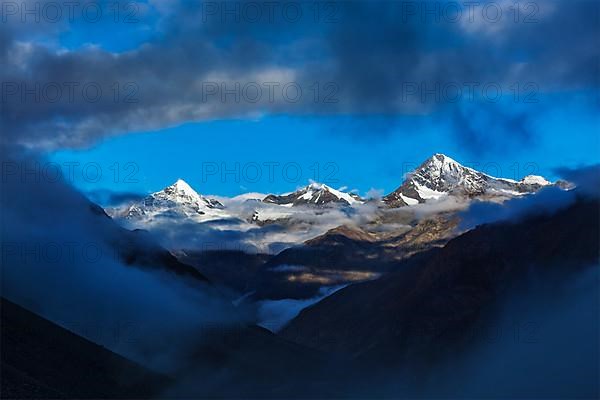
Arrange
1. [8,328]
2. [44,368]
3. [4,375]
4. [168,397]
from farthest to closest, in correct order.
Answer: [168,397], [8,328], [44,368], [4,375]

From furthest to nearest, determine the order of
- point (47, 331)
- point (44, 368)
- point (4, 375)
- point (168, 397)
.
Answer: point (168, 397), point (47, 331), point (44, 368), point (4, 375)

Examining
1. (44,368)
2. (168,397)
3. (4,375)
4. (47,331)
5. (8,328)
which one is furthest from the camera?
(168,397)

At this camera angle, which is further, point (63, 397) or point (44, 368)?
point (44, 368)

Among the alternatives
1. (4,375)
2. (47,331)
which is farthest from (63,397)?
(47,331)

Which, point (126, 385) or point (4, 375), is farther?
point (126, 385)

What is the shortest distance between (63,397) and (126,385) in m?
54.6

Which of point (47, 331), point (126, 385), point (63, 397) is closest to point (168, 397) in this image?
point (126, 385)

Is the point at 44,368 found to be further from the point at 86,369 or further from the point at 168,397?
the point at 168,397

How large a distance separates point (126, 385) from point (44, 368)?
3133cm

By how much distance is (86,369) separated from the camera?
6403 inches

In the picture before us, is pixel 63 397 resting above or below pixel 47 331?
below

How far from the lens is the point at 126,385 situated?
173625 mm

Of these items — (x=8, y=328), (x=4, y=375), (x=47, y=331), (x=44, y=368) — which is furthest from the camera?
(x=47, y=331)

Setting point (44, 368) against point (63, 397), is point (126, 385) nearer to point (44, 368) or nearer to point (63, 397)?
point (44, 368)
